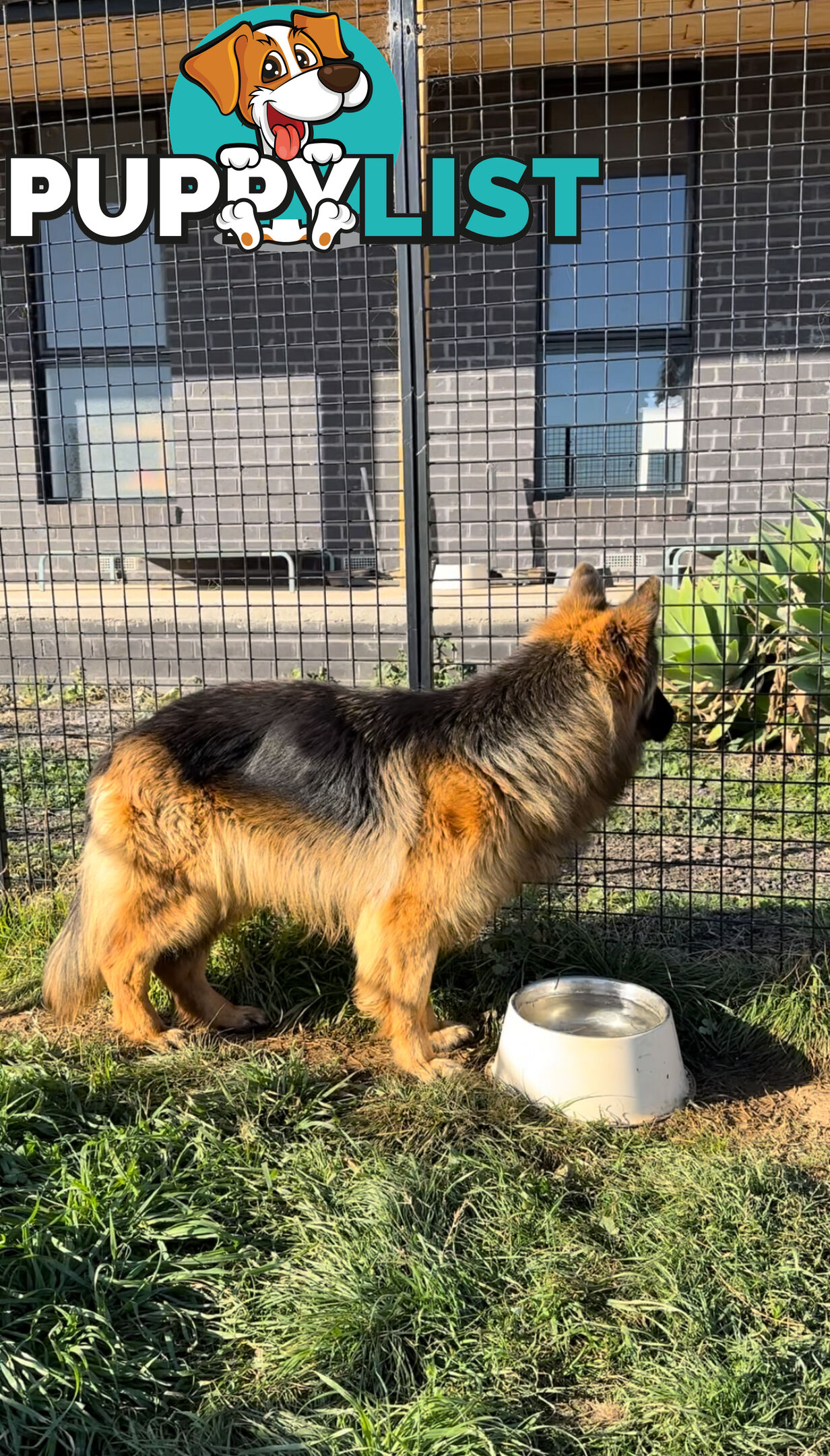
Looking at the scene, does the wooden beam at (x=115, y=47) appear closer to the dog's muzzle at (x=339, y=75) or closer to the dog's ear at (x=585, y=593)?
the dog's muzzle at (x=339, y=75)

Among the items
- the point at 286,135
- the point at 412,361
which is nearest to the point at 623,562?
the point at 286,135

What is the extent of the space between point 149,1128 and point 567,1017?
1.54m

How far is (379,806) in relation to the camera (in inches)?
134

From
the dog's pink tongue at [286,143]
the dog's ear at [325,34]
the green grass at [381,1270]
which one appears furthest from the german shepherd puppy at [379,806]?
the dog's ear at [325,34]

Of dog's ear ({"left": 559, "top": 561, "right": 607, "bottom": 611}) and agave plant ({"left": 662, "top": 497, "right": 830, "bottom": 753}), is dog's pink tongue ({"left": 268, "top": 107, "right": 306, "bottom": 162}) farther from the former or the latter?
agave plant ({"left": 662, "top": 497, "right": 830, "bottom": 753})

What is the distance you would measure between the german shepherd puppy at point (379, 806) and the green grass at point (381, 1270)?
402 mm

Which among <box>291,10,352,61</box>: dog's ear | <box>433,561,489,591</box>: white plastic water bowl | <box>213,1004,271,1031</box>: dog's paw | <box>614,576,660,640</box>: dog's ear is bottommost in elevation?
<box>213,1004,271,1031</box>: dog's paw

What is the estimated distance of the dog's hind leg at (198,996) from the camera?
12.3 ft

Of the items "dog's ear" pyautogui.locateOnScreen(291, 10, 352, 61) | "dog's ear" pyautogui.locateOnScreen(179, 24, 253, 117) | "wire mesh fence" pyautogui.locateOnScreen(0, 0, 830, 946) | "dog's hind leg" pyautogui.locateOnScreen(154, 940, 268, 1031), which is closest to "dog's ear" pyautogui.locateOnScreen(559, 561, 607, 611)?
"wire mesh fence" pyautogui.locateOnScreen(0, 0, 830, 946)

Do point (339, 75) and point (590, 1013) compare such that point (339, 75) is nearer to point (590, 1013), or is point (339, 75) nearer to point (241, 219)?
point (241, 219)

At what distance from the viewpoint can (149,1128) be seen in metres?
3.00

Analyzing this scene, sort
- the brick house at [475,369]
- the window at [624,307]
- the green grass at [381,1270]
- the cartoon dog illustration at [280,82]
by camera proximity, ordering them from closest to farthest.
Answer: the green grass at [381,1270]
the cartoon dog illustration at [280,82]
the brick house at [475,369]
the window at [624,307]

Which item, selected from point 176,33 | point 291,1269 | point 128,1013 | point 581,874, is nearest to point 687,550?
point 581,874

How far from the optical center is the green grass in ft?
6.84
